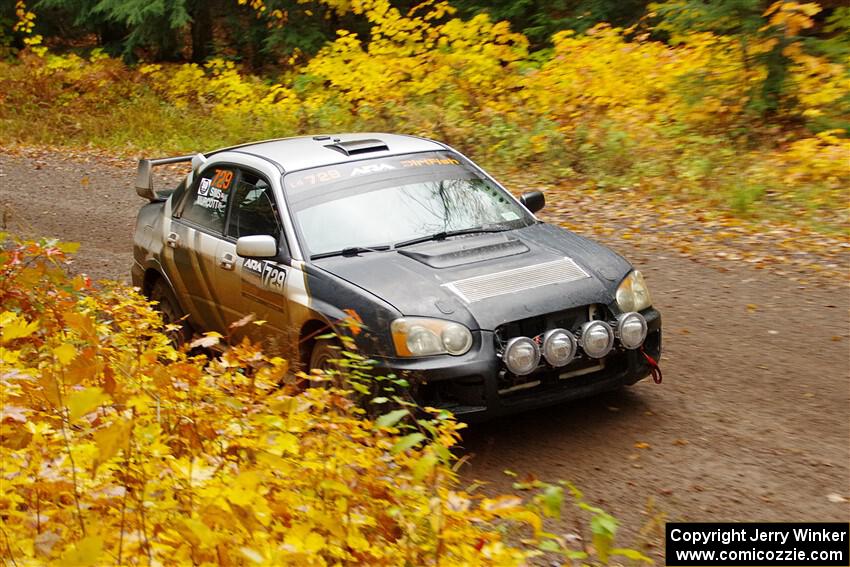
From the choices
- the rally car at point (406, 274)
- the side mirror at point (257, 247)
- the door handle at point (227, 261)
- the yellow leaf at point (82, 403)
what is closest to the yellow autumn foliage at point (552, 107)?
the rally car at point (406, 274)

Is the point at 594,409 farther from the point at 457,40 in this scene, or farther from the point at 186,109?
→ the point at 186,109

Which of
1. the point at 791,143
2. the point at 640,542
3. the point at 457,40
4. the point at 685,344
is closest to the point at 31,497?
the point at 640,542

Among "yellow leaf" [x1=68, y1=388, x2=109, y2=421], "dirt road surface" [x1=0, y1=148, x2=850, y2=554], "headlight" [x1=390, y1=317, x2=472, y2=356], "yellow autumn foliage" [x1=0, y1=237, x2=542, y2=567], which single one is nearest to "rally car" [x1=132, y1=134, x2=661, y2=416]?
"headlight" [x1=390, y1=317, x2=472, y2=356]

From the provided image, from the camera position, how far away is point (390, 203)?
678 cm

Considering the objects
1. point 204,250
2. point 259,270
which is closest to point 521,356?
point 259,270

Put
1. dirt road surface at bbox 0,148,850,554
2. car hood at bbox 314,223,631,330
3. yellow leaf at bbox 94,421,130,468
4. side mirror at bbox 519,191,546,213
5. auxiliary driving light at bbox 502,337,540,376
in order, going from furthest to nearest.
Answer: side mirror at bbox 519,191,546,213
car hood at bbox 314,223,631,330
auxiliary driving light at bbox 502,337,540,376
dirt road surface at bbox 0,148,850,554
yellow leaf at bbox 94,421,130,468

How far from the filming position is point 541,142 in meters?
14.6

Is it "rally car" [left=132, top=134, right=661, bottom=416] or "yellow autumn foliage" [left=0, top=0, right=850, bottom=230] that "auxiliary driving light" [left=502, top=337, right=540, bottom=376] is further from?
"yellow autumn foliage" [left=0, top=0, right=850, bottom=230]

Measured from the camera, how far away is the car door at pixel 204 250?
7184 millimetres

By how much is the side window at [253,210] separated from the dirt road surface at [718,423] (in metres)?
2.14

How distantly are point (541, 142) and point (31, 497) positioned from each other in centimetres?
1171

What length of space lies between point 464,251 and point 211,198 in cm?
248

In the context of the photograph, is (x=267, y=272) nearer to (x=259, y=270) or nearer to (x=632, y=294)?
(x=259, y=270)

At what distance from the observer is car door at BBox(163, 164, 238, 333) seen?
7.18 metres
